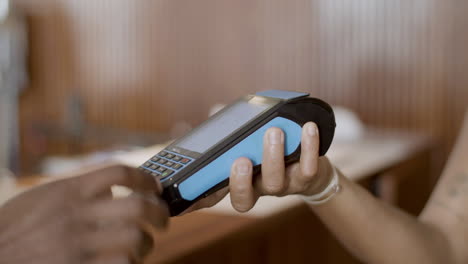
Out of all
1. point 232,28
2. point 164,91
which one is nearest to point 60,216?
point 232,28

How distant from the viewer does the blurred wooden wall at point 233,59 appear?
2.67 metres

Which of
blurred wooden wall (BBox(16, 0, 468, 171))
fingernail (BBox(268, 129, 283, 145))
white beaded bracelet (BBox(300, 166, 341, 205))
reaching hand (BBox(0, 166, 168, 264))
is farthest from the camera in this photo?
blurred wooden wall (BBox(16, 0, 468, 171))

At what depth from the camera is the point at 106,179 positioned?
45 cm

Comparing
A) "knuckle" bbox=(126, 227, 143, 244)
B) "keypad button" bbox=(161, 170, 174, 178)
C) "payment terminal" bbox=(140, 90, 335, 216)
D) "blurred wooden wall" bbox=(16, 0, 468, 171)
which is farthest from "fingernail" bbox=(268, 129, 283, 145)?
"blurred wooden wall" bbox=(16, 0, 468, 171)

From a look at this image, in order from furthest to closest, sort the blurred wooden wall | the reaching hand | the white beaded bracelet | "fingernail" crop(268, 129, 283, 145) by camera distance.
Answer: the blurred wooden wall → the white beaded bracelet → "fingernail" crop(268, 129, 283, 145) → the reaching hand

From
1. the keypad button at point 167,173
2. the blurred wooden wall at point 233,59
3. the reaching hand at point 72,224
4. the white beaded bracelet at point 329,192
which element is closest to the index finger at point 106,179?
the reaching hand at point 72,224

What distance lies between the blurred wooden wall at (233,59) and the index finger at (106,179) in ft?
8.05

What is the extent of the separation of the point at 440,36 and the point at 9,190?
7.14 feet

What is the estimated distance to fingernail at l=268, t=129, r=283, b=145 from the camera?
1.99 ft

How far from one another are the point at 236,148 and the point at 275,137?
0.16ft

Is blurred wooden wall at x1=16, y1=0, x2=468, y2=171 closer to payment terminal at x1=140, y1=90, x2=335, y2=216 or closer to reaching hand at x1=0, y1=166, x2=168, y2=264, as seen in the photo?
payment terminal at x1=140, y1=90, x2=335, y2=216

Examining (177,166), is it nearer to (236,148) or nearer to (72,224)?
(236,148)

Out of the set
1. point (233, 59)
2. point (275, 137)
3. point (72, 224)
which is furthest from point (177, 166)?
point (233, 59)

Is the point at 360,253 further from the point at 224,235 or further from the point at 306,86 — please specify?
the point at 306,86
